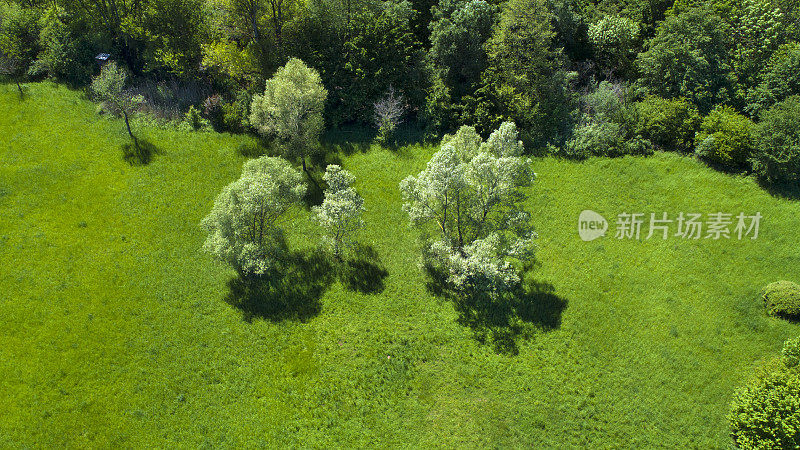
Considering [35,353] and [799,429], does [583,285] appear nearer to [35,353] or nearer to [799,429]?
[799,429]

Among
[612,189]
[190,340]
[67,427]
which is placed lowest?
[67,427]

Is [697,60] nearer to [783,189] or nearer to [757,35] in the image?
[757,35]

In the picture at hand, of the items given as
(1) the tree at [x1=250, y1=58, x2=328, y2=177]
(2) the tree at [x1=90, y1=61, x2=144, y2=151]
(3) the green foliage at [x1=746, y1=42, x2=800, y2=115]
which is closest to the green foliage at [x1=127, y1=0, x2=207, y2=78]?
(2) the tree at [x1=90, y1=61, x2=144, y2=151]

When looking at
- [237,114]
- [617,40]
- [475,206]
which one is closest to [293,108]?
[237,114]

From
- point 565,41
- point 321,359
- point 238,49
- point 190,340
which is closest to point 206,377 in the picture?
point 190,340

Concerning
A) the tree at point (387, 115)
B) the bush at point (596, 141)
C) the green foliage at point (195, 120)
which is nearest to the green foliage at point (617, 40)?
the bush at point (596, 141)

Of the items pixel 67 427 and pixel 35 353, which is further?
pixel 35 353
